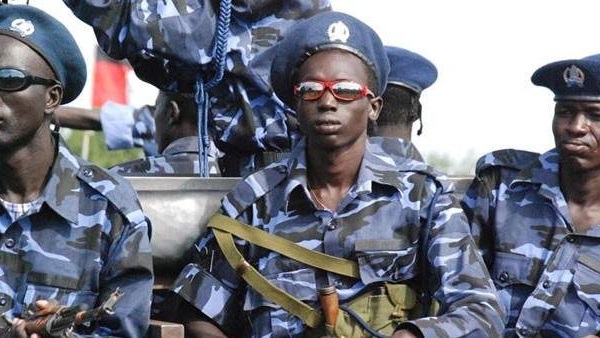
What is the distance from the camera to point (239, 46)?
7273 millimetres

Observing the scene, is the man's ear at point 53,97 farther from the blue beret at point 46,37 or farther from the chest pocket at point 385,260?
the chest pocket at point 385,260

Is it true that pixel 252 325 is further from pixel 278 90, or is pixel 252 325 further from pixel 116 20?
pixel 116 20

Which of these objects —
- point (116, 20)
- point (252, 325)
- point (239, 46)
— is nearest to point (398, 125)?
point (239, 46)

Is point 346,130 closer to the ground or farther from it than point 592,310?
farther from it

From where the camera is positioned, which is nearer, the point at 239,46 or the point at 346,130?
the point at 346,130

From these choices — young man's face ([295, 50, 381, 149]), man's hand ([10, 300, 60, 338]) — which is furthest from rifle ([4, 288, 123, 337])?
young man's face ([295, 50, 381, 149])

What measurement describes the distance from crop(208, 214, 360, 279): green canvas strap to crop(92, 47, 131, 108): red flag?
18016 millimetres

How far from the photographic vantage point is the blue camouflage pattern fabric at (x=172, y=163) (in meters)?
8.30

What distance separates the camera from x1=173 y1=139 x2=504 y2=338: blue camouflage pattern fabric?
19.7ft

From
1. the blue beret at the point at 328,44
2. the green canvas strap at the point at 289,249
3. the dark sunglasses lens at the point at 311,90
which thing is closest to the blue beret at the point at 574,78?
the blue beret at the point at 328,44

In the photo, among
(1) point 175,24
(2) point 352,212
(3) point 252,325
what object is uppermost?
(1) point 175,24

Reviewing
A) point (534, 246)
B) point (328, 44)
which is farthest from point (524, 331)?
point (328, 44)

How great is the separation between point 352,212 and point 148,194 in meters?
0.79

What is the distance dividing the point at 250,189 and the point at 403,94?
192 cm
